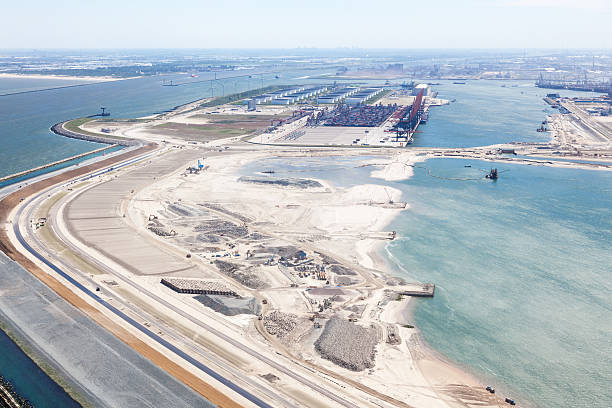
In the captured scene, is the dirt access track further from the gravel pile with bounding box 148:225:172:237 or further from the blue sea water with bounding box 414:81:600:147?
the blue sea water with bounding box 414:81:600:147

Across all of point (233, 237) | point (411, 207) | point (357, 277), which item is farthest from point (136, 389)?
point (411, 207)

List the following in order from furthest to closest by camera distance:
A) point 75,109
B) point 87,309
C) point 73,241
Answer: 1. point 75,109
2. point 73,241
3. point 87,309

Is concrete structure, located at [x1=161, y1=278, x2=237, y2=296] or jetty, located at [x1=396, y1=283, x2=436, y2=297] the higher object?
concrete structure, located at [x1=161, y1=278, x2=237, y2=296]

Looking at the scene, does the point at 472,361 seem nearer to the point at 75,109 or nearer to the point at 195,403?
the point at 195,403

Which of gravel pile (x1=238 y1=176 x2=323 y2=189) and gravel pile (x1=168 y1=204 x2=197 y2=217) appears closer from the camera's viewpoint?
gravel pile (x1=168 y1=204 x2=197 y2=217)

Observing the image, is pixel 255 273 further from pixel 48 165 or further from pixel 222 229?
pixel 48 165

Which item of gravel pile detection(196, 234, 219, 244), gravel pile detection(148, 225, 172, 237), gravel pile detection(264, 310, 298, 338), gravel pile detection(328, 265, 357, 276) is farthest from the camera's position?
gravel pile detection(148, 225, 172, 237)

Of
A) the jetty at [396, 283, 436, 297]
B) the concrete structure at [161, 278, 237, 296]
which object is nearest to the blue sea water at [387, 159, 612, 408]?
the jetty at [396, 283, 436, 297]
